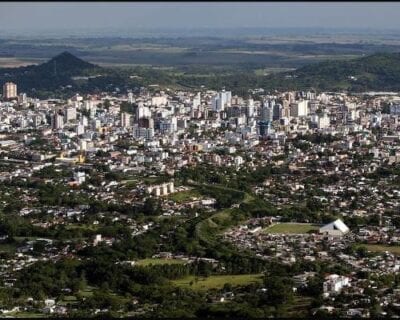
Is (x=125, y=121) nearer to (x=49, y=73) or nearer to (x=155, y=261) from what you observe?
(x=49, y=73)

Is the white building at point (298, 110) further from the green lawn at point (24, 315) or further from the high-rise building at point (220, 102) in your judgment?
the green lawn at point (24, 315)

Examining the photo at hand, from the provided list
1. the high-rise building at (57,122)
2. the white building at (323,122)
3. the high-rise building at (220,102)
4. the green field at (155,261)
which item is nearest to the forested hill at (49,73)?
the high-rise building at (220,102)

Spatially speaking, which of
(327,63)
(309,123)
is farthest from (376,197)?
(327,63)

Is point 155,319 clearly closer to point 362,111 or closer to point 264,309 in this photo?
point 264,309

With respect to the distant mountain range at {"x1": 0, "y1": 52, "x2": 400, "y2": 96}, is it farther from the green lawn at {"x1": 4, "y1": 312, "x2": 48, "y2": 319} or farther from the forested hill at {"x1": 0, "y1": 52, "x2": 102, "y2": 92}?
the green lawn at {"x1": 4, "y1": 312, "x2": 48, "y2": 319}

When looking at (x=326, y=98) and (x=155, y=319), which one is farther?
(x=326, y=98)

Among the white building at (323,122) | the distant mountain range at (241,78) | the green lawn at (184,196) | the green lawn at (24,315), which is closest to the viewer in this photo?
the green lawn at (24,315)
